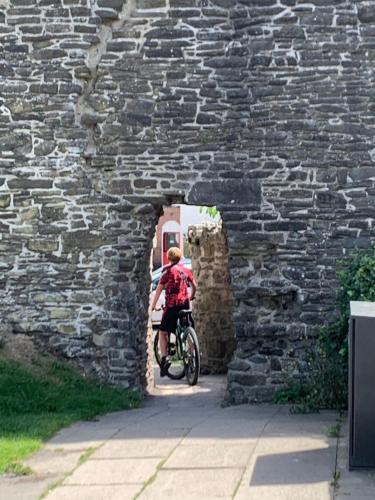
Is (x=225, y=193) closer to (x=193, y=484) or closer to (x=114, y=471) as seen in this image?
(x=114, y=471)

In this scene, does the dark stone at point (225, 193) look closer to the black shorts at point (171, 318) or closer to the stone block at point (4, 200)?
the stone block at point (4, 200)

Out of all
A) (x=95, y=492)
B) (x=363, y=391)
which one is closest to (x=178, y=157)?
(x=363, y=391)

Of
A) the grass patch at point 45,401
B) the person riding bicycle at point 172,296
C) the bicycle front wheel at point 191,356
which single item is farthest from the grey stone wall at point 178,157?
the person riding bicycle at point 172,296

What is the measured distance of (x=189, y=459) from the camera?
273 inches

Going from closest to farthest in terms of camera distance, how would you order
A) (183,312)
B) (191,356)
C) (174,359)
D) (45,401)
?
1. (45,401)
2. (191,356)
3. (183,312)
4. (174,359)

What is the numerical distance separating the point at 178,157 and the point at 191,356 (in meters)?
2.76

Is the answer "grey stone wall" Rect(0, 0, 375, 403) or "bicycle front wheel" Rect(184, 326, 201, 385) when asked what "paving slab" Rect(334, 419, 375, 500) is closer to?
"grey stone wall" Rect(0, 0, 375, 403)

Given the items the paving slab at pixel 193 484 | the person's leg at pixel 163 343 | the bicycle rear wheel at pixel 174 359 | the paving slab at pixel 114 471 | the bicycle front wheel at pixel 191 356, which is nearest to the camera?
the paving slab at pixel 193 484

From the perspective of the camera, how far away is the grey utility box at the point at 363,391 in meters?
6.27

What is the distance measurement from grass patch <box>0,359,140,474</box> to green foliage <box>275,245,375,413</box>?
200 centimetres

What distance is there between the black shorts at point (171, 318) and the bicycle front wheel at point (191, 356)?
431mm

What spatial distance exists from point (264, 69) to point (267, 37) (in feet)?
1.19

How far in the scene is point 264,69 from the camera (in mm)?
10781

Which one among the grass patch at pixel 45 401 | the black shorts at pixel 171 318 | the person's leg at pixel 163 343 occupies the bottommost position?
the grass patch at pixel 45 401
